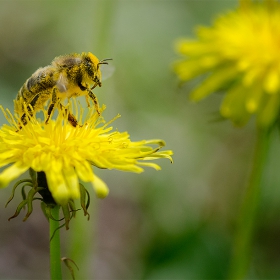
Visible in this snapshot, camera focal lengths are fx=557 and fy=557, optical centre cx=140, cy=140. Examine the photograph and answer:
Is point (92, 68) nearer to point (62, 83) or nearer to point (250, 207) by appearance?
point (62, 83)

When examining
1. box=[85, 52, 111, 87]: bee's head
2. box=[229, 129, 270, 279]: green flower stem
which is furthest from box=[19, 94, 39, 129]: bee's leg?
box=[229, 129, 270, 279]: green flower stem

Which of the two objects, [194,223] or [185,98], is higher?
[185,98]

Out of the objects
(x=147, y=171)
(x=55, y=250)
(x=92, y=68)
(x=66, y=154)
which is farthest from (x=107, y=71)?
(x=147, y=171)

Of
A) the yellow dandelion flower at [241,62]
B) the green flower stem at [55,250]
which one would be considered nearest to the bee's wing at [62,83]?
the green flower stem at [55,250]

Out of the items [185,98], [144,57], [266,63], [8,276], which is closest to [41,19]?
[144,57]

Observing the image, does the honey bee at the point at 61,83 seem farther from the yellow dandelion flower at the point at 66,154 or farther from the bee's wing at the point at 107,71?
the bee's wing at the point at 107,71

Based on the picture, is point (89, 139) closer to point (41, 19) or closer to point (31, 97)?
point (31, 97)

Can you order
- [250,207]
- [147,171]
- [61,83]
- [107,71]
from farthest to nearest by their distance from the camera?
[147,171]
[250,207]
[107,71]
[61,83]

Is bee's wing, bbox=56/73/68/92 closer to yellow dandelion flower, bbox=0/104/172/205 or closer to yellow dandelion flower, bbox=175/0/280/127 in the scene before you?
yellow dandelion flower, bbox=0/104/172/205
